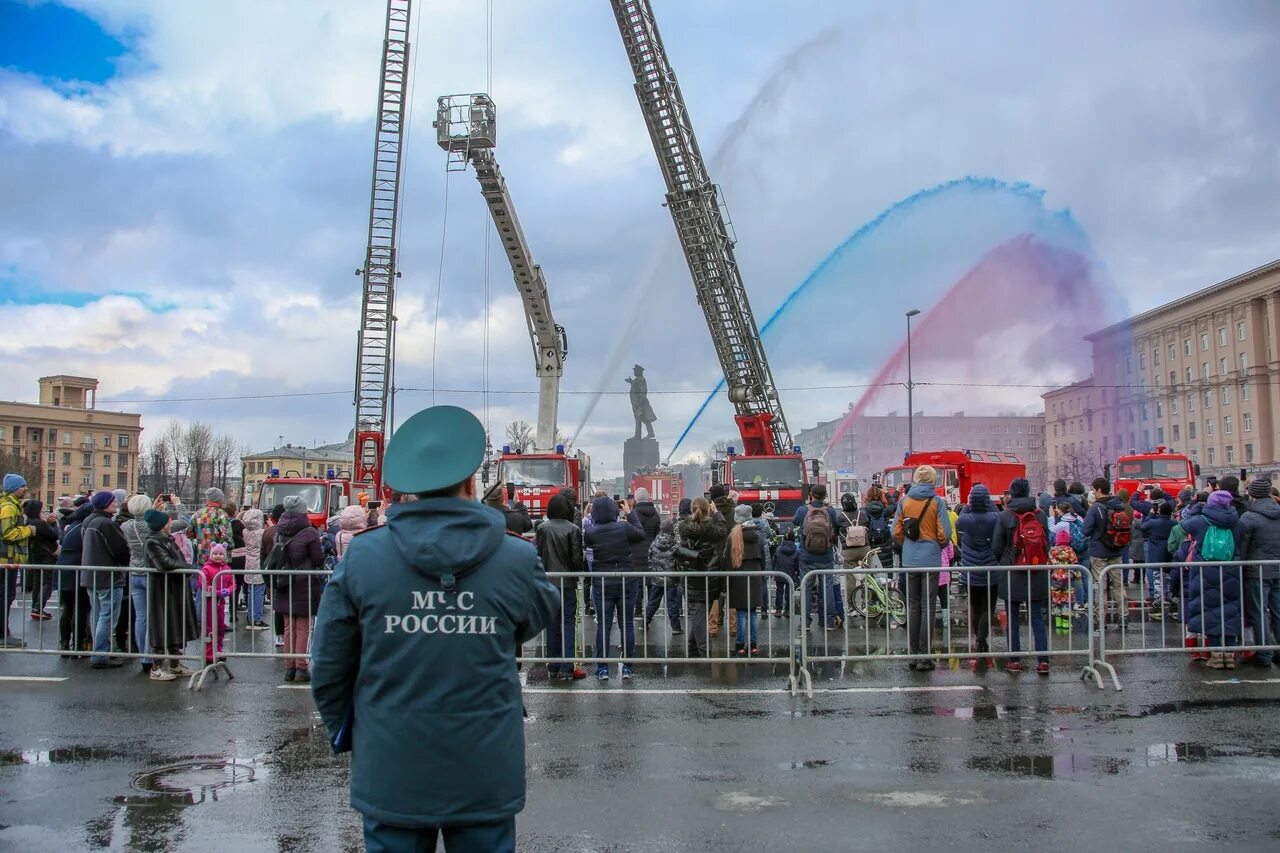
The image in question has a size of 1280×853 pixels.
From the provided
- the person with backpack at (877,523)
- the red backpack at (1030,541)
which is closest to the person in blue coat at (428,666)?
the red backpack at (1030,541)

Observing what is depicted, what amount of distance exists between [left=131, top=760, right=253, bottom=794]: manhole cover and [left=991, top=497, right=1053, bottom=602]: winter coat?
7.33 metres

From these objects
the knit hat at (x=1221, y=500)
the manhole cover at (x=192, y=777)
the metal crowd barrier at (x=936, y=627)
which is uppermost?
the knit hat at (x=1221, y=500)

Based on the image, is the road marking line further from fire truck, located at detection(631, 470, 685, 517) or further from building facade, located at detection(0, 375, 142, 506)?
building facade, located at detection(0, 375, 142, 506)

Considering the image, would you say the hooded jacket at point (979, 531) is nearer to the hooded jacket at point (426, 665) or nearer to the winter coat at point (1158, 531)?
the winter coat at point (1158, 531)

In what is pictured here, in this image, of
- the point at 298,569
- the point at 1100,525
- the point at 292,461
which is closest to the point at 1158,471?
the point at 1100,525

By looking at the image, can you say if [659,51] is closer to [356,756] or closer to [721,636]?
[721,636]

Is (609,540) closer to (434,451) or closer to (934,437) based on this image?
(434,451)

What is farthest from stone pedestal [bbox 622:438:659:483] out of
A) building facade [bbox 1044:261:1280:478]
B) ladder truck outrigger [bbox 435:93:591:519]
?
building facade [bbox 1044:261:1280:478]

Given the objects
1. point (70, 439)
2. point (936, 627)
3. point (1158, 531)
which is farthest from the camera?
point (70, 439)

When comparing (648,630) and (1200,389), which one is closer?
(648,630)

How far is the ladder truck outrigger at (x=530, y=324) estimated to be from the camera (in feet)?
70.9

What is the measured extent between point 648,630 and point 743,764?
442cm

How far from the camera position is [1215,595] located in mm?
10398

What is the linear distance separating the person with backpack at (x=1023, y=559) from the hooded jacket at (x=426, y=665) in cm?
815
